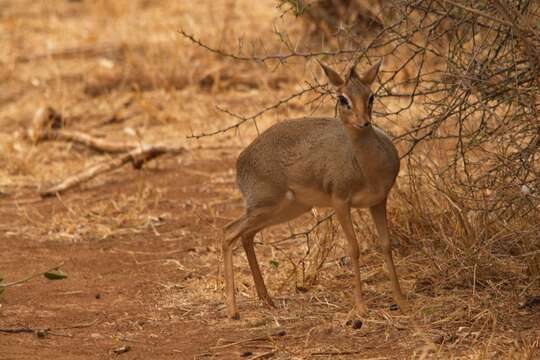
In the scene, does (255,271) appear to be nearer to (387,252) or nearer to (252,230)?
(252,230)

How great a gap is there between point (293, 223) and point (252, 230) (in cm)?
143

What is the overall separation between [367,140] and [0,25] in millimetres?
9141

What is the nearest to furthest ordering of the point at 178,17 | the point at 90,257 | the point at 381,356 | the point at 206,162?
the point at 381,356 < the point at 90,257 < the point at 206,162 < the point at 178,17

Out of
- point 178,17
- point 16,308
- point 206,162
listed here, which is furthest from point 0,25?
point 16,308

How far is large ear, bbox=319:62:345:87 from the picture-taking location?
4590mm

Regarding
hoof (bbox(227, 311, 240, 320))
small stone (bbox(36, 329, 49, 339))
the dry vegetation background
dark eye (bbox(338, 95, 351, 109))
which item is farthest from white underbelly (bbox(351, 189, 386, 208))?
small stone (bbox(36, 329, 49, 339))

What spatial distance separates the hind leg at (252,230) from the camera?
5.07 meters

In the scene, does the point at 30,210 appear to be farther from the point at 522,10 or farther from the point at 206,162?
the point at 522,10

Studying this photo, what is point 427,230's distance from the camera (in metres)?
5.55

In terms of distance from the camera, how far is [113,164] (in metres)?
7.89

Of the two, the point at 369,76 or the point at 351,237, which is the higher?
the point at 369,76

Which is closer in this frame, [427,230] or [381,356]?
[381,356]

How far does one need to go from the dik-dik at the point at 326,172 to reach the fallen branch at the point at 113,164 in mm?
2648

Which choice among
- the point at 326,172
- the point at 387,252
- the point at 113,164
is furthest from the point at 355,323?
the point at 113,164
